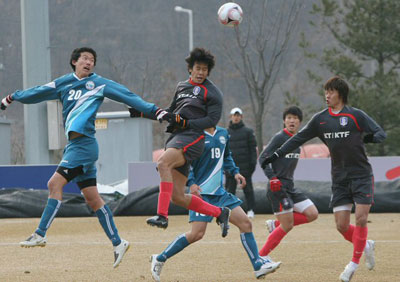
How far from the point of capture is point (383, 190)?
1673 cm

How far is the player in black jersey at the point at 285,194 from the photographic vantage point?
27.8ft

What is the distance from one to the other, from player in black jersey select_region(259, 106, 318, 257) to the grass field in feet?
1.32

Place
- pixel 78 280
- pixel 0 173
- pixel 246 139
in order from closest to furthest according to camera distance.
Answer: pixel 78 280, pixel 246 139, pixel 0 173

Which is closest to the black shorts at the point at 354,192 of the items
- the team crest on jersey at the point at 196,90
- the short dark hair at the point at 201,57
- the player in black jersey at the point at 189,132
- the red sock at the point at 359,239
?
the red sock at the point at 359,239

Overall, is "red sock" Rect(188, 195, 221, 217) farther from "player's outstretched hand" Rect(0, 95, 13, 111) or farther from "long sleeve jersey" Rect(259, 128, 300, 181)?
"player's outstretched hand" Rect(0, 95, 13, 111)

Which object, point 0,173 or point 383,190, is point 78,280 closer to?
point 383,190

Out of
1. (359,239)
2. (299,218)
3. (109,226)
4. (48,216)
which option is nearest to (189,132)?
(109,226)

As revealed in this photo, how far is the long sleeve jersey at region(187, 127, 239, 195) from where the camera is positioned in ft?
25.2

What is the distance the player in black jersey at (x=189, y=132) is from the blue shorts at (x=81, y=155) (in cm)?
59

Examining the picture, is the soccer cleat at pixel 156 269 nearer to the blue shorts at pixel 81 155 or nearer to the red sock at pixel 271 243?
the blue shorts at pixel 81 155

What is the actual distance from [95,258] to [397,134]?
19.5 metres

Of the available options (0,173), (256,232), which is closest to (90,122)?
(256,232)

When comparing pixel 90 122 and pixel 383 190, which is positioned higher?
pixel 90 122

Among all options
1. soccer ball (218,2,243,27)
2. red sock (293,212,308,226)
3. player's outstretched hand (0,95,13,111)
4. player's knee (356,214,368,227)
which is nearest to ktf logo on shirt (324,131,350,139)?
player's knee (356,214,368,227)
